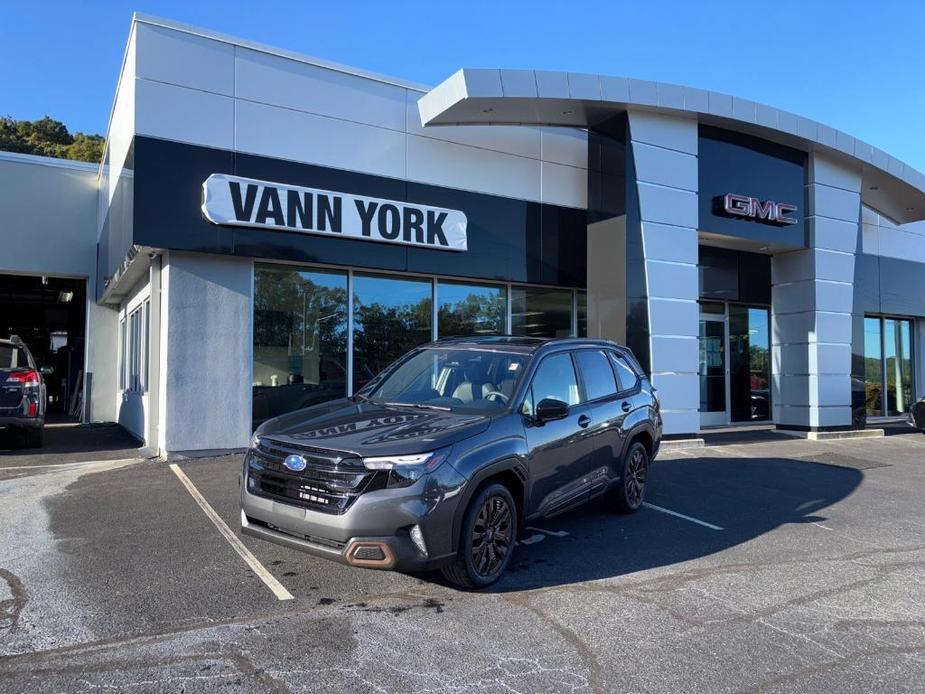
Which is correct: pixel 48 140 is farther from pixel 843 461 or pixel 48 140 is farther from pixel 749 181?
pixel 843 461

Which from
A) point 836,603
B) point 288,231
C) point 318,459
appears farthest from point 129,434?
point 836,603

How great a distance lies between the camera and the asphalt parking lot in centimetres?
350

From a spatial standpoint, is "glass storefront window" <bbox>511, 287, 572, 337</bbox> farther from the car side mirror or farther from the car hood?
the car hood

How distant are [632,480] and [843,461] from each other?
639 cm

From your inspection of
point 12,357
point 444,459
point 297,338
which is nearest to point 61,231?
point 12,357

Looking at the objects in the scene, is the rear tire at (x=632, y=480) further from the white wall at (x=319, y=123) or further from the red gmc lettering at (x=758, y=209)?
the red gmc lettering at (x=758, y=209)

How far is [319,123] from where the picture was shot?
10.8 metres

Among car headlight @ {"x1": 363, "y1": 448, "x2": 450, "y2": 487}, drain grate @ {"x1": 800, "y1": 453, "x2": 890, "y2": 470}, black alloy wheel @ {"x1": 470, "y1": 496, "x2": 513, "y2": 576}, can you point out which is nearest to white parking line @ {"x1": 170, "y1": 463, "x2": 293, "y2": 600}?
car headlight @ {"x1": 363, "y1": 448, "x2": 450, "y2": 487}

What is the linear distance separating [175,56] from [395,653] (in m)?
9.24

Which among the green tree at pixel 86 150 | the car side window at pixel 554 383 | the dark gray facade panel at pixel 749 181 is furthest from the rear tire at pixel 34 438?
the green tree at pixel 86 150

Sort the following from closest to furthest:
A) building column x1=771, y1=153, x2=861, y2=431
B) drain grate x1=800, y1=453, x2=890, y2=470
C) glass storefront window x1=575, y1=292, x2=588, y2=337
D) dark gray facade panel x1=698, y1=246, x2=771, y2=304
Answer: drain grate x1=800, y1=453, x2=890, y2=470 → glass storefront window x1=575, y1=292, x2=588, y2=337 → building column x1=771, y1=153, x2=861, y2=431 → dark gray facade panel x1=698, y1=246, x2=771, y2=304

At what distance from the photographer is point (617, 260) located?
12.3 metres

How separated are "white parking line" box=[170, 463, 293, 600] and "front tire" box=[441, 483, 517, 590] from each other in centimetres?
→ 116

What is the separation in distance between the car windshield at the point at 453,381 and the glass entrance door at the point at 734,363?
11.8 metres
